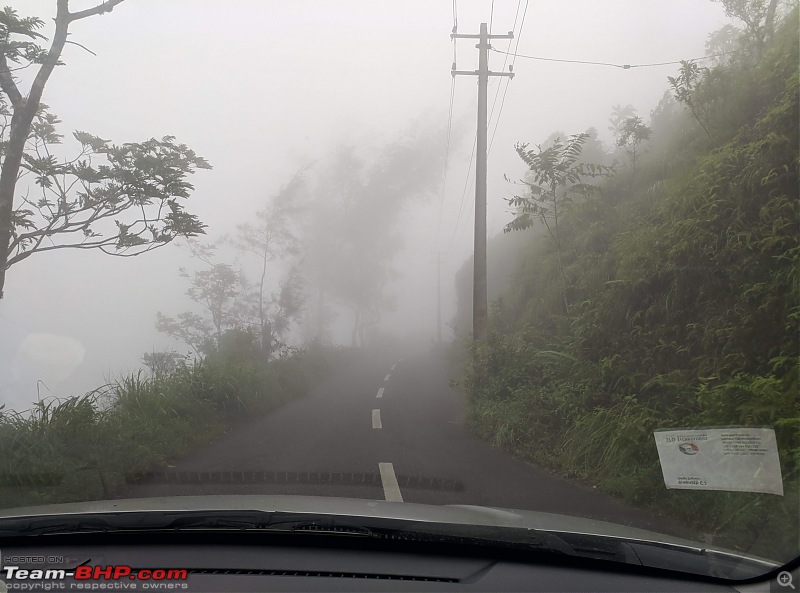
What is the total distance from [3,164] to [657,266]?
30.3ft

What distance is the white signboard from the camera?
5099mm

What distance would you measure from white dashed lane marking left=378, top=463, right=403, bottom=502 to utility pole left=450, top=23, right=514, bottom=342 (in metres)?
5.78

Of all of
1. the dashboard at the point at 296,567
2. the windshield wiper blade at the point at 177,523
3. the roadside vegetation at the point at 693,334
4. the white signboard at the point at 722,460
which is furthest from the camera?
the roadside vegetation at the point at 693,334

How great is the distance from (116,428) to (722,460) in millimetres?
7126

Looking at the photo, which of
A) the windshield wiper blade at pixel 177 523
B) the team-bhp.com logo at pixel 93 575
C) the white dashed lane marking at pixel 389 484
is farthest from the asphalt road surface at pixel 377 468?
the team-bhp.com logo at pixel 93 575

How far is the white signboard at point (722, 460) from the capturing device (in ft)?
16.7

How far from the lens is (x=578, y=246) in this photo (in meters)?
15.2

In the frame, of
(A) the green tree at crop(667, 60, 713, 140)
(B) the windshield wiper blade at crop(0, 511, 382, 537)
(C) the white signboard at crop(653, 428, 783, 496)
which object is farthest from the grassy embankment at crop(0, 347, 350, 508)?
(A) the green tree at crop(667, 60, 713, 140)

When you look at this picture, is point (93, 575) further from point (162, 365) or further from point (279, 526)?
point (162, 365)

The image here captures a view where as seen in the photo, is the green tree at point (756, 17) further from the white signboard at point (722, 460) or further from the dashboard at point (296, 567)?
the dashboard at point (296, 567)

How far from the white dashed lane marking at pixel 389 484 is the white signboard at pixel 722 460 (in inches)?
103

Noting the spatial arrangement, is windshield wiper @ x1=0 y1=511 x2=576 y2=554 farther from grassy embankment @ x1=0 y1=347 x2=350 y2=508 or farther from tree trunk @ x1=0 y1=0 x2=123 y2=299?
tree trunk @ x1=0 y1=0 x2=123 y2=299

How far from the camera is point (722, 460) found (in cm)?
547

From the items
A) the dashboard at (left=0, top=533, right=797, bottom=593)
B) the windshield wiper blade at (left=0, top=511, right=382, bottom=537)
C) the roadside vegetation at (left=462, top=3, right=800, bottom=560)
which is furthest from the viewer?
the roadside vegetation at (left=462, top=3, right=800, bottom=560)
